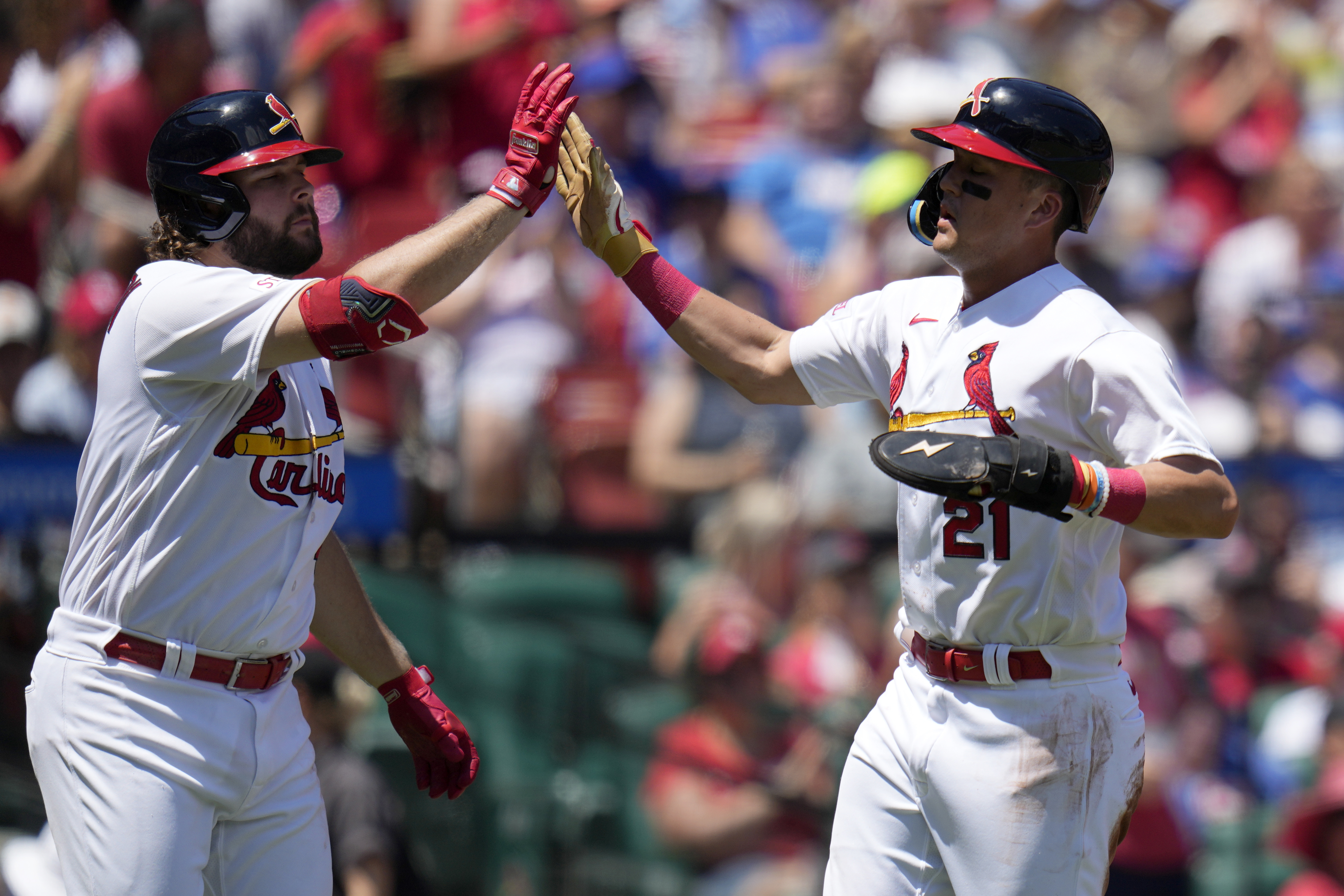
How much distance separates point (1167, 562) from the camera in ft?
21.8

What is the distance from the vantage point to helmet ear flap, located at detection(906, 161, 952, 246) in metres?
3.22

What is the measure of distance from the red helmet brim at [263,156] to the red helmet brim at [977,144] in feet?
4.28

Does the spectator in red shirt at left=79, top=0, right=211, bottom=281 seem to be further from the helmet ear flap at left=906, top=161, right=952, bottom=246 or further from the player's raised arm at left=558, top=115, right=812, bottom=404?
the helmet ear flap at left=906, top=161, right=952, bottom=246

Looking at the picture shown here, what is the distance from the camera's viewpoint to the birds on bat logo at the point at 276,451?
115 inches

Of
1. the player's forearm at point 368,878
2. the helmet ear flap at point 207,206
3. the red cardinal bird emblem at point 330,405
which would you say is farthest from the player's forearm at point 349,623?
the player's forearm at point 368,878

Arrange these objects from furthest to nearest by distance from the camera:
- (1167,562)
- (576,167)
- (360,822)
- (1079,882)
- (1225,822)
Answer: (1167,562), (1225,822), (360,822), (576,167), (1079,882)

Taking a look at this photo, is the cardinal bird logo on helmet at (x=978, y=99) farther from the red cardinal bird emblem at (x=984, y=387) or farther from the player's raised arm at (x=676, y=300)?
the player's raised arm at (x=676, y=300)

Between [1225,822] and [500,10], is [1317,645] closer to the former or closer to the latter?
[1225,822]

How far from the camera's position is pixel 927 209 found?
325 centimetres

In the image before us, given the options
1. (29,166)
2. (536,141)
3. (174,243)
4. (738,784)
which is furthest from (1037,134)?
(29,166)

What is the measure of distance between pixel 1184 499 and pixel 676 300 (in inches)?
52.2

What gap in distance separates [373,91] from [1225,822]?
207 inches

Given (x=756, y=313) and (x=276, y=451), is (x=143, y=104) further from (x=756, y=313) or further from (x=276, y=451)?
(x=276, y=451)

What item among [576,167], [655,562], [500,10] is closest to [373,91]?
[500,10]
